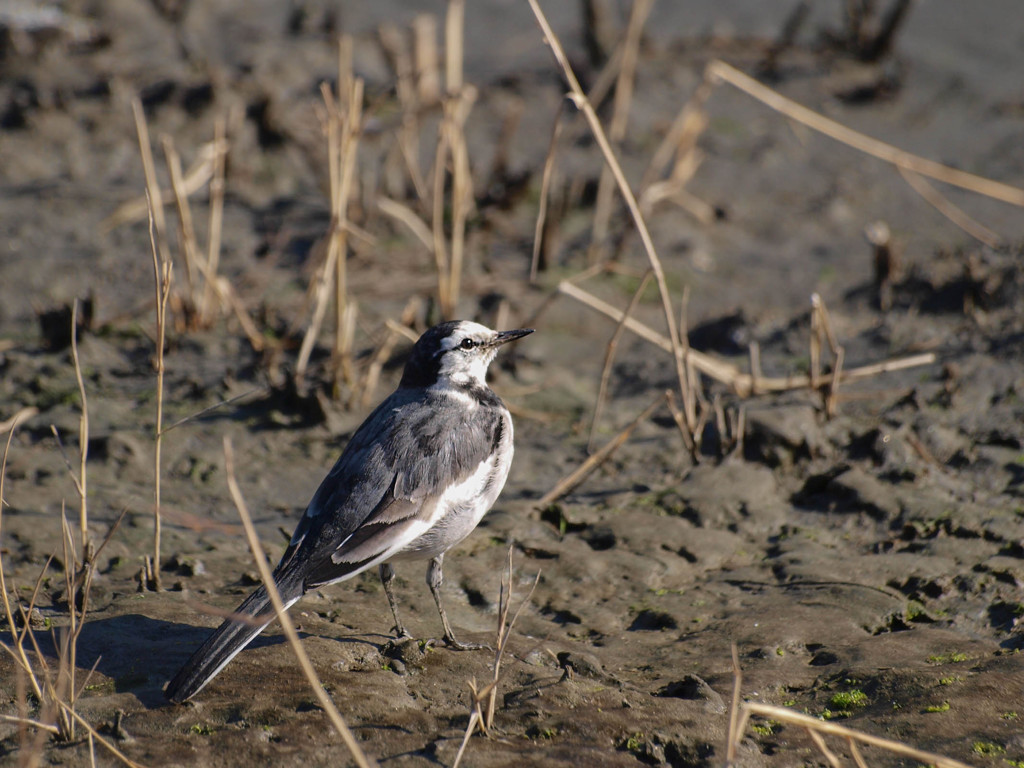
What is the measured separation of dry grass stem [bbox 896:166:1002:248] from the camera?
8016 millimetres

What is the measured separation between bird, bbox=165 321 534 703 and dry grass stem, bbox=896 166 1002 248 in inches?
180

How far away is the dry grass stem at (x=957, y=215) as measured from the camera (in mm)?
8016

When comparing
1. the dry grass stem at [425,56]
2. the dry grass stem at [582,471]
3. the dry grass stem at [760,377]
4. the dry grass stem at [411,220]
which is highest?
the dry grass stem at [425,56]

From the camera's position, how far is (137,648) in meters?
3.89

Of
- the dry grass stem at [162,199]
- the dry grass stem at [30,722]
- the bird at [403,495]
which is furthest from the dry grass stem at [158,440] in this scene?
the dry grass stem at [162,199]

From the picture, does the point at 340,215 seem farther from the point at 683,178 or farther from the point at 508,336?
the point at 683,178

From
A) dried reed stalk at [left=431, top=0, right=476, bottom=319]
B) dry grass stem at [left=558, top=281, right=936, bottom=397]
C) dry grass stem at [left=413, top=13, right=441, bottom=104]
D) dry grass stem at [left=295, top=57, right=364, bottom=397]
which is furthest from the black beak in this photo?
dry grass stem at [left=413, top=13, right=441, bottom=104]

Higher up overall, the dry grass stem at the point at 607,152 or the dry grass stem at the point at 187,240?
the dry grass stem at the point at 607,152

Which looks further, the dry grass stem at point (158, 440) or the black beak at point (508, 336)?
the black beak at point (508, 336)

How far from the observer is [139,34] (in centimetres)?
1038

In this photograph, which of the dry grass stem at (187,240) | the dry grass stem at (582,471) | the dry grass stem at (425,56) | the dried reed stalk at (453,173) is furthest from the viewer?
the dry grass stem at (425,56)

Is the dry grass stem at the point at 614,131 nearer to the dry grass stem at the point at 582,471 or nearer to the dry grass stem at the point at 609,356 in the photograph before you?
the dry grass stem at the point at 609,356

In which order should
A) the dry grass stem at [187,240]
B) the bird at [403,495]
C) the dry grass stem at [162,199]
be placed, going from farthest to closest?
the dry grass stem at [162,199]
the dry grass stem at [187,240]
the bird at [403,495]

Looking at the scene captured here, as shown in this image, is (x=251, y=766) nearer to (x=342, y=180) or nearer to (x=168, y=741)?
(x=168, y=741)
